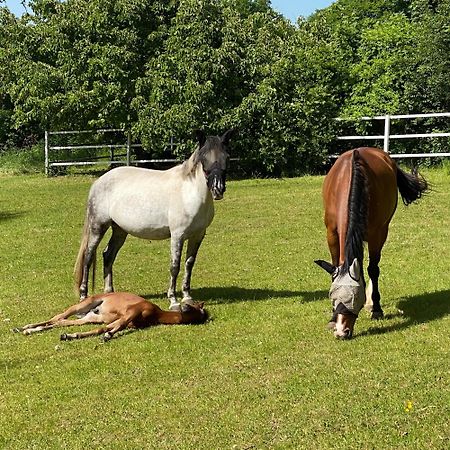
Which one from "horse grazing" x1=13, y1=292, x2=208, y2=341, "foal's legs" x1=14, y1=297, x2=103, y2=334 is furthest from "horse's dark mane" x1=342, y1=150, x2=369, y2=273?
"foal's legs" x1=14, y1=297, x2=103, y2=334

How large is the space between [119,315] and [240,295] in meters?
1.85

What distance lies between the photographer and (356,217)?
5.87 meters

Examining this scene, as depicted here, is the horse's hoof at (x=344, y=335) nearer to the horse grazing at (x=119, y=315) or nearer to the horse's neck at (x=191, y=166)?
the horse grazing at (x=119, y=315)

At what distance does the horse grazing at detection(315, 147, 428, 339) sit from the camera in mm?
5648

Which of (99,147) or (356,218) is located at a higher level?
(99,147)

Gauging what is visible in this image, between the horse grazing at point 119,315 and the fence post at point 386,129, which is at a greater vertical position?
the fence post at point 386,129

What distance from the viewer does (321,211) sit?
14.2 m

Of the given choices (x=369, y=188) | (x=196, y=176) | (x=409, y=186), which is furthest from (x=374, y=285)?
(x=196, y=176)

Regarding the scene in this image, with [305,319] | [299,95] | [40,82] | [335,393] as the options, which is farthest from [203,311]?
[40,82]

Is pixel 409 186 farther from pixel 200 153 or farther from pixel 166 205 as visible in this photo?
pixel 166 205

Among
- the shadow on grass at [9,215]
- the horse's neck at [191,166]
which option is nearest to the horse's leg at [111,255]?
the horse's neck at [191,166]

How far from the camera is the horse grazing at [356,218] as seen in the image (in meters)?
5.65

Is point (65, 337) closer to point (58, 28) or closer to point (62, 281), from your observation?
point (62, 281)

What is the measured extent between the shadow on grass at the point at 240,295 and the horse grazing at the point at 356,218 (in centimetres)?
98
